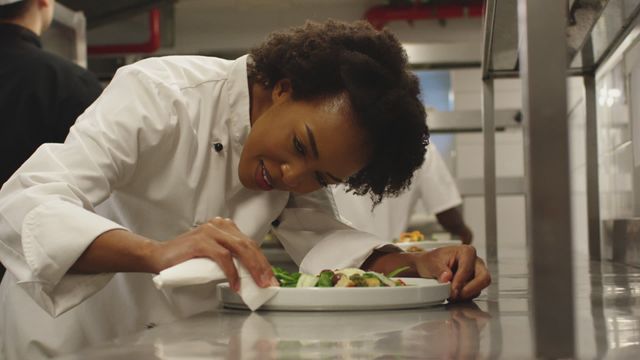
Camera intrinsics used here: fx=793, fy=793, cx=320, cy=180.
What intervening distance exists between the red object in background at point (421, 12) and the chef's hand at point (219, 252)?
16.8 ft

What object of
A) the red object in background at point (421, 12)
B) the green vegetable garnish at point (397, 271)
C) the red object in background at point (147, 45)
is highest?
the red object in background at point (421, 12)

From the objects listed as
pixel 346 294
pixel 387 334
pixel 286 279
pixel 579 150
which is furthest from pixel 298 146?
pixel 579 150

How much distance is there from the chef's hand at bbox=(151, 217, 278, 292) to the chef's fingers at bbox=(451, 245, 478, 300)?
0.30 metres

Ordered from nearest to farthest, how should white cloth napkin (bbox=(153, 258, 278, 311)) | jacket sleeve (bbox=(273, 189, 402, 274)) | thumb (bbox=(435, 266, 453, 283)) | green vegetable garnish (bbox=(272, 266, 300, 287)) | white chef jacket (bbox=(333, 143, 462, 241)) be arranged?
white cloth napkin (bbox=(153, 258, 278, 311)), green vegetable garnish (bbox=(272, 266, 300, 287)), thumb (bbox=(435, 266, 453, 283)), jacket sleeve (bbox=(273, 189, 402, 274)), white chef jacket (bbox=(333, 143, 462, 241))

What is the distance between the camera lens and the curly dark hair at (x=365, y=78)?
50.8 inches

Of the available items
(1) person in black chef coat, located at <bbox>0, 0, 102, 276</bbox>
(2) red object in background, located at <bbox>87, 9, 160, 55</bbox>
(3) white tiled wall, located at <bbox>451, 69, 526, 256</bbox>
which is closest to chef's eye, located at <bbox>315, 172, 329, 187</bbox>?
(1) person in black chef coat, located at <bbox>0, 0, 102, 276</bbox>

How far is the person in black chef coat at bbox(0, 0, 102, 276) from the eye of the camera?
6.64 feet

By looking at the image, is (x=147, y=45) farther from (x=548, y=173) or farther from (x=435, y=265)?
(x=548, y=173)

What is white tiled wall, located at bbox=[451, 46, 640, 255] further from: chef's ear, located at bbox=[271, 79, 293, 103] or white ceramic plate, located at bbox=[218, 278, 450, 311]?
chef's ear, located at bbox=[271, 79, 293, 103]

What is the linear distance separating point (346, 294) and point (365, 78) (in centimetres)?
44

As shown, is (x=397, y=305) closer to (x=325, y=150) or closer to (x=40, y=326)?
(x=325, y=150)

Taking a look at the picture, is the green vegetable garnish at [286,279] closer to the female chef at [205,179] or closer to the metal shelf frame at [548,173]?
the female chef at [205,179]

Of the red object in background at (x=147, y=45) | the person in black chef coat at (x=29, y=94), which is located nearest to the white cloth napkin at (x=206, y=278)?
the person in black chef coat at (x=29, y=94)

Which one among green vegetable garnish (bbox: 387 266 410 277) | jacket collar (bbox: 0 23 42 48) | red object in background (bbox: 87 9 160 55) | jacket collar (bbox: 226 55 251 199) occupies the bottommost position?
green vegetable garnish (bbox: 387 266 410 277)
